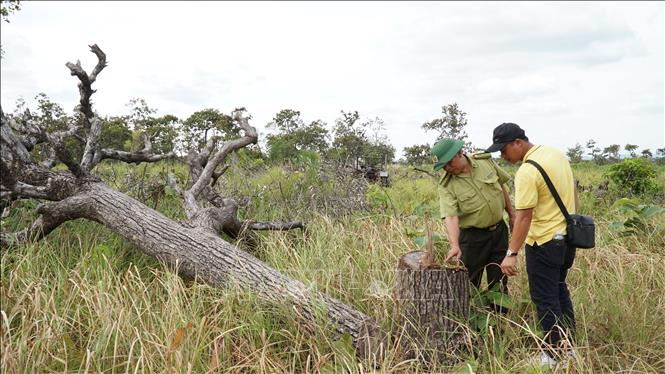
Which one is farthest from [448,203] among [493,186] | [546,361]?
[546,361]

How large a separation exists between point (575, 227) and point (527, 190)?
0.40 metres

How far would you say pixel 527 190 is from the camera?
3143 mm

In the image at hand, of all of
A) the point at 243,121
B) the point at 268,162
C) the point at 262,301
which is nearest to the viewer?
the point at 262,301

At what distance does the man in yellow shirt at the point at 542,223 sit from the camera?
10.4ft

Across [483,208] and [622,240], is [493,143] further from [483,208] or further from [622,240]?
[622,240]

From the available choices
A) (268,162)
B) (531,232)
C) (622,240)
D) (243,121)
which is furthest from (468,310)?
(268,162)

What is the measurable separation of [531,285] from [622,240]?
8.90 ft

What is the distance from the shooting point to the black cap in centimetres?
332

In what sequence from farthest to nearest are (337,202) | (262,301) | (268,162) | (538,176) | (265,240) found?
1. (268,162)
2. (337,202)
3. (265,240)
4. (262,301)
5. (538,176)

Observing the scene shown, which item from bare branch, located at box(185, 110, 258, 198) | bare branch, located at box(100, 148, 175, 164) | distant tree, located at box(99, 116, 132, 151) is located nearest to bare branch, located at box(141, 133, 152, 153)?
bare branch, located at box(100, 148, 175, 164)

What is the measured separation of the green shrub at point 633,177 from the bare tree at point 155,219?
5619 millimetres

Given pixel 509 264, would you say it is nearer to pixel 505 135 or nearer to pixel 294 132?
pixel 505 135

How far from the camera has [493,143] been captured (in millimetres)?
3398

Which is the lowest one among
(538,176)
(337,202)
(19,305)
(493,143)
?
(19,305)
